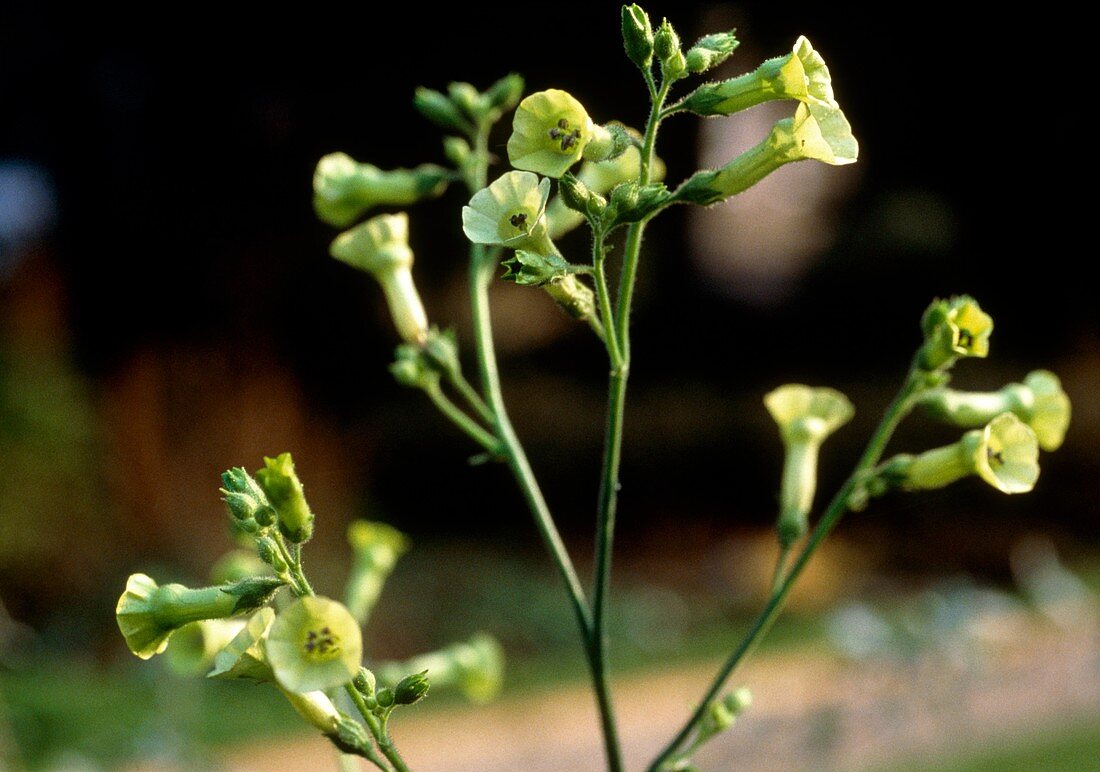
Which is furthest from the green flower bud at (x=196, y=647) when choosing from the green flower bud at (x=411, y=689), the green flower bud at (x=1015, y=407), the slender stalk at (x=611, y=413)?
the green flower bud at (x=1015, y=407)

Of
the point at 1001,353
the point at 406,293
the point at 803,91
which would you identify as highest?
the point at 1001,353

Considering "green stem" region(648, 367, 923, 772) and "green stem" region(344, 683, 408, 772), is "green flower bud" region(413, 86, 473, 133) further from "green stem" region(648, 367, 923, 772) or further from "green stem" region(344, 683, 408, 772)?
"green stem" region(344, 683, 408, 772)

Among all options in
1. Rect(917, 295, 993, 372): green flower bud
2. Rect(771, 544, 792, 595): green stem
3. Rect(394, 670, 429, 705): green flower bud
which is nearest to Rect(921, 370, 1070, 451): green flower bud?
Rect(917, 295, 993, 372): green flower bud

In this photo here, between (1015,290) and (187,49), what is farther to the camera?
(1015,290)

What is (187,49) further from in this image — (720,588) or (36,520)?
(720,588)

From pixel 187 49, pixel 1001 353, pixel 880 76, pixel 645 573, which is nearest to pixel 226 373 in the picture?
pixel 187 49

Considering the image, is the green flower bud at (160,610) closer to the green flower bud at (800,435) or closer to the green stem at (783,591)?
the green stem at (783,591)
